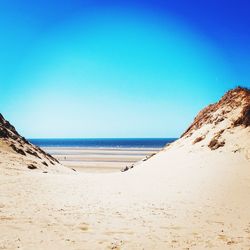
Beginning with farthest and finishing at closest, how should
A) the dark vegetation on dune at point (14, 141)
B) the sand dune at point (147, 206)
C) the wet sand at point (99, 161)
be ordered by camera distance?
1. the wet sand at point (99, 161)
2. the dark vegetation on dune at point (14, 141)
3. the sand dune at point (147, 206)

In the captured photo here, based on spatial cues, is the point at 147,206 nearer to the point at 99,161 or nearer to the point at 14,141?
the point at 14,141

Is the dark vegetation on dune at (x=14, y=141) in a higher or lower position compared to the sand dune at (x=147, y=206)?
higher

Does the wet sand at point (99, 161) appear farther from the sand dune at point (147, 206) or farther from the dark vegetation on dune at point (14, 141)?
the sand dune at point (147, 206)

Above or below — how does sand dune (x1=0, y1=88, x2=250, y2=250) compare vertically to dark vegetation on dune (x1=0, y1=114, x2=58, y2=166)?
below

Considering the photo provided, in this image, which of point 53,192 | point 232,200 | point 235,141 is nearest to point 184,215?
point 232,200

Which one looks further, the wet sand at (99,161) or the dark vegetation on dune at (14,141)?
the wet sand at (99,161)

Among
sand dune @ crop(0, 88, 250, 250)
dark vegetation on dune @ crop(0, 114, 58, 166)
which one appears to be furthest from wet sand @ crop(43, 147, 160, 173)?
sand dune @ crop(0, 88, 250, 250)

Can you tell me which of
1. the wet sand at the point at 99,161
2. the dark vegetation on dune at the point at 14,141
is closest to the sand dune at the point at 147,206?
the dark vegetation on dune at the point at 14,141

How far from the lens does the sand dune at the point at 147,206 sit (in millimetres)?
8570

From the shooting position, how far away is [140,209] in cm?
1174

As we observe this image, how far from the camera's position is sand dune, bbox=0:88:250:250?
8570 mm

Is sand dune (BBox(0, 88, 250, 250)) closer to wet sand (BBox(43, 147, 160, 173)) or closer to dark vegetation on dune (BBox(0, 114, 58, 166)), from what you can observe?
dark vegetation on dune (BBox(0, 114, 58, 166))

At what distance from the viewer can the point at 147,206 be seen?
12195 millimetres

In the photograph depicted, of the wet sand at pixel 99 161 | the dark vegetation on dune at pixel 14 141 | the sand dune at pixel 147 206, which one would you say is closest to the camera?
the sand dune at pixel 147 206
